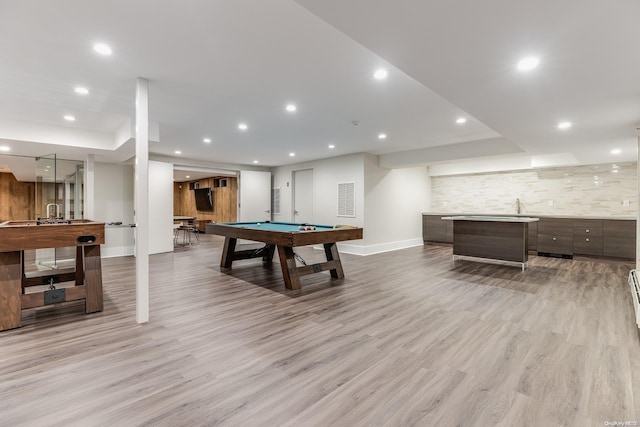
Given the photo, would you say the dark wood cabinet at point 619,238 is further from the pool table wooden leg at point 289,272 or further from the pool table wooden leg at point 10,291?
the pool table wooden leg at point 10,291

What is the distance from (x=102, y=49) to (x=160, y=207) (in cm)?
522

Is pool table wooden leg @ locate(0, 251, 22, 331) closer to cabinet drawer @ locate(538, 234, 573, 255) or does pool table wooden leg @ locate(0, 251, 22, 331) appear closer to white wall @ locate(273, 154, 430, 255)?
white wall @ locate(273, 154, 430, 255)

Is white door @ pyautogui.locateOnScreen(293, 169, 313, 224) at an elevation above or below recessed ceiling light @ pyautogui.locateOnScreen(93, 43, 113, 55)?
below

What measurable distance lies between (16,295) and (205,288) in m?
1.87

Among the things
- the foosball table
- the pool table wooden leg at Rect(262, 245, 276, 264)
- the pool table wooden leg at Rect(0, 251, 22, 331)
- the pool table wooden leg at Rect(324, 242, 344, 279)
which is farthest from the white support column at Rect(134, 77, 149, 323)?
the pool table wooden leg at Rect(262, 245, 276, 264)

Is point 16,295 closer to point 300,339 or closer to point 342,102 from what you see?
point 300,339

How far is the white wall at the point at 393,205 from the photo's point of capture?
732 cm

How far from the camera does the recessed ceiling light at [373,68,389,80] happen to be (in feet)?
9.30

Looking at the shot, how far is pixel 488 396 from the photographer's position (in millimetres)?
1826

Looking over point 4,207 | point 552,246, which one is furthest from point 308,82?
point 4,207

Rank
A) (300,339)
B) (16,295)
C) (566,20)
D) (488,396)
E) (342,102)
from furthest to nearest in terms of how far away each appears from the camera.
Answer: (342,102), (16,295), (300,339), (488,396), (566,20)

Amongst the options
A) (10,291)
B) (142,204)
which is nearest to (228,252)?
(142,204)

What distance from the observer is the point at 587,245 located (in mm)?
6449

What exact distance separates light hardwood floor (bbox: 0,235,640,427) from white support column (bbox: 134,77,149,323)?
244mm
